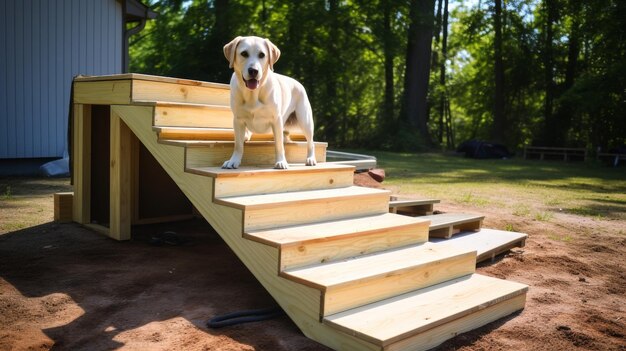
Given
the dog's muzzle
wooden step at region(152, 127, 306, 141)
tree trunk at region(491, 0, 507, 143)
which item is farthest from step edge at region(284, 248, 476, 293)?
tree trunk at region(491, 0, 507, 143)

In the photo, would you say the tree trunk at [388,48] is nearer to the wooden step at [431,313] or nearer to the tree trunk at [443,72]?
the tree trunk at [443,72]

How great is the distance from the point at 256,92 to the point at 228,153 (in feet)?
1.97

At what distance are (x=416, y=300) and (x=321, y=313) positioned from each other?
Result: 2.24 ft

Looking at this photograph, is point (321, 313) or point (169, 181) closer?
point (321, 313)

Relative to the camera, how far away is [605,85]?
58.4 feet

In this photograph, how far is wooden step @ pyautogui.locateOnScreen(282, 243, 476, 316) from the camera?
288 centimetres

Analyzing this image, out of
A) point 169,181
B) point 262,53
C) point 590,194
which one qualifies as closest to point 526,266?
point 262,53

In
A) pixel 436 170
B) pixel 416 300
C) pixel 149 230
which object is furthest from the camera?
pixel 436 170

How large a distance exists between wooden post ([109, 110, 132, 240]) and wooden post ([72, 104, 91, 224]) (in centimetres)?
64

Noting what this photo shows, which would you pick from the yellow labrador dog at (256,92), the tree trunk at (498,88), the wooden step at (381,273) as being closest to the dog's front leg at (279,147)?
the yellow labrador dog at (256,92)

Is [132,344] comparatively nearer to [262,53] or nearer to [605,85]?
[262,53]

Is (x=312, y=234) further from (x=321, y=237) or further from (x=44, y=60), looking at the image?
(x=44, y=60)

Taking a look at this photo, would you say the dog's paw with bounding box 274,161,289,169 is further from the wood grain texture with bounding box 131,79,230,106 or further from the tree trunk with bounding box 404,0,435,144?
the tree trunk with bounding box 404,0,435,144

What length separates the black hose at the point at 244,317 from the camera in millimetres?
2939
